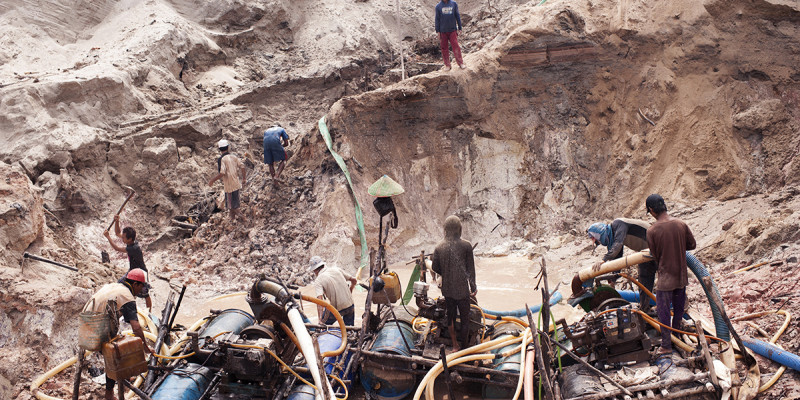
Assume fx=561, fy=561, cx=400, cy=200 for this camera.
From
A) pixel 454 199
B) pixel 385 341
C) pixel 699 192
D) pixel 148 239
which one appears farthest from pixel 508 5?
pixel 385 341

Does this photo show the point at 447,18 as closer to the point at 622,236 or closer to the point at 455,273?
the point at 622,236

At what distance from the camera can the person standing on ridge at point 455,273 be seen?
557 centimetres

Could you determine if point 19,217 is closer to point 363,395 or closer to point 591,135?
point 363,395

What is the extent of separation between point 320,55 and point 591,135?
8579 mm

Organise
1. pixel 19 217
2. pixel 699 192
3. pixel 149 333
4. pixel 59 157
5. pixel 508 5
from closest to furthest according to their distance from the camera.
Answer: pixel 149 333, pixel 19 217, pixel 699 192, pixel 59 157, pixel 508 5

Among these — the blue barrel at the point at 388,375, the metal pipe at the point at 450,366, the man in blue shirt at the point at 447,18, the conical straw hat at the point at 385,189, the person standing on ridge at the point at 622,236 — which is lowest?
the blue barrel at the point at 388,375

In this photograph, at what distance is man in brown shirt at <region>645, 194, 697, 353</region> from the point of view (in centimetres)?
511

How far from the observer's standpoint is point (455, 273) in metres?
5.59

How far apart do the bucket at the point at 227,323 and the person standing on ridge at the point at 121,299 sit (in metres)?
0.65

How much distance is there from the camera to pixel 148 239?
38.0ft

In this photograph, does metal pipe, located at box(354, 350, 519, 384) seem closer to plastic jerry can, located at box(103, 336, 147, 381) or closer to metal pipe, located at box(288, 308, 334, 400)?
metal pipe, located at box(288, 308, 334, 400)

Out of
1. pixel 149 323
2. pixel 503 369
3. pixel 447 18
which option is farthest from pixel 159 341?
pixel 447 18

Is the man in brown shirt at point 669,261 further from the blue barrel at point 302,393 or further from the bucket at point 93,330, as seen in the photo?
the bucket at point 93,330

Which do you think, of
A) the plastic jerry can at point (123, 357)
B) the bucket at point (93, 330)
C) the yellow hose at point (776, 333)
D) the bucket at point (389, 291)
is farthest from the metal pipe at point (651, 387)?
the bucket at point (93, 330)
